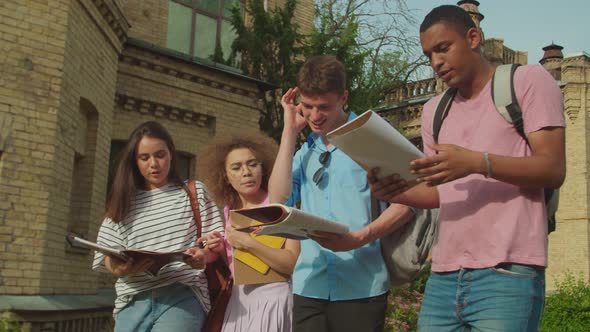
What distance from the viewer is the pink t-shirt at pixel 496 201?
8.87 feet

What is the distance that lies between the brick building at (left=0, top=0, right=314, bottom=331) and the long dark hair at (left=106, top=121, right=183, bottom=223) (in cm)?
327

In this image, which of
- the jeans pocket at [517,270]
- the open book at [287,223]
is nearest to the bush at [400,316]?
the open book at [287,223]

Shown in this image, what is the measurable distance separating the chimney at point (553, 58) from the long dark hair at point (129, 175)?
2477cm

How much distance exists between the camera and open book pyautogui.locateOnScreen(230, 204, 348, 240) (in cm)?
306

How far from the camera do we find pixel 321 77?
149 inches

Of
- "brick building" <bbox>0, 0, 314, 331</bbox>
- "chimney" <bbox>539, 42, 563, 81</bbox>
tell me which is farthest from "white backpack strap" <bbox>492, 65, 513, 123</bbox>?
"chimney" <bbox>539, 42, 563, 81</bbox>

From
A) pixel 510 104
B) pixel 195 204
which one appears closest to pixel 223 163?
pixel 195 204

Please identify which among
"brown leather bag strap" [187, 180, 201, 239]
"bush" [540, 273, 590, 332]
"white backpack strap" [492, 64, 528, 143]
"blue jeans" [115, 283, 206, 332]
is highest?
"white backpack strap" [492, 64, 528, 143]

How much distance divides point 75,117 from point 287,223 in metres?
8.78

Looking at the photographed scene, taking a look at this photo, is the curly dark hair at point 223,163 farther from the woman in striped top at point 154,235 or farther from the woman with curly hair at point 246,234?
the woman in striped top at point 154,235

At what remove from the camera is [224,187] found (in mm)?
4492

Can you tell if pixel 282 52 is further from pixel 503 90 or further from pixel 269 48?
pixel 503 90

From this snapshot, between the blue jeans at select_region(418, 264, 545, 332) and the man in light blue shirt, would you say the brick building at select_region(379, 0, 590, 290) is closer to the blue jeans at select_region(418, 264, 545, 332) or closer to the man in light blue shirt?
the man in light blue shirt

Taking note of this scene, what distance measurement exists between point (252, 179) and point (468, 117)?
1.73 meters
